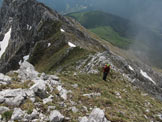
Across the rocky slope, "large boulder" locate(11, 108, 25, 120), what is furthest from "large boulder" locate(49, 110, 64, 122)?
"large boulder" locate(11, 108, 25, 120)

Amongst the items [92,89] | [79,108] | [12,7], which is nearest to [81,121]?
[79,108]

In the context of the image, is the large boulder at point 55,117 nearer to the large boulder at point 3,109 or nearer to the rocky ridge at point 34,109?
the rocky ridge at point 34,109

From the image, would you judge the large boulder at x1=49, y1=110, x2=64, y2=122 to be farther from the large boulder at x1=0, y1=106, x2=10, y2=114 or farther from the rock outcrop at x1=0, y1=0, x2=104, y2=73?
the rock outcrop at x1=0, y1=0, x2=104, y2=73

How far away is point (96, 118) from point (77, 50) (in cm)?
3450

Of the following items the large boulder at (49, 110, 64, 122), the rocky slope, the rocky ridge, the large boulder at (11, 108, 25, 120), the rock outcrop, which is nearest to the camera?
the large boulder at (11, 108, 25, 120)

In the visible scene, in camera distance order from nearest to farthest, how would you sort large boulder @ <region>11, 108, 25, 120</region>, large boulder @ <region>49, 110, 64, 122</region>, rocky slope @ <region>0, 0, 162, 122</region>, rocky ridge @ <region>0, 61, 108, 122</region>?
1. large boulder @ <region>11, 108, 25, 120</region>
2. rocky ridge @ <region>0, 61, 108, 122</region>
3. large boulder @ <region>49, 110, 64, 122</region>
4. rocky slope @ <region>0, 0, 162, 122</region>

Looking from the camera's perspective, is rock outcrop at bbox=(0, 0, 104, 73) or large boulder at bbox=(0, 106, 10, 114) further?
rock outcrop at bbox=(0, 0, 104, 73)

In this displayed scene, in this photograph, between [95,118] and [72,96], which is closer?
[95,118]

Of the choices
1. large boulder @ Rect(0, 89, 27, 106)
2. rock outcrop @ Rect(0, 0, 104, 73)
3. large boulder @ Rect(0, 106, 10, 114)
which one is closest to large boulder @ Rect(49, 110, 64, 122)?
large boulder @ Rect(0, 89, 27, 106)

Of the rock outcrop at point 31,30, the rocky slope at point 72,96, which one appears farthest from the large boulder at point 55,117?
the rock outcrop at point 31,30

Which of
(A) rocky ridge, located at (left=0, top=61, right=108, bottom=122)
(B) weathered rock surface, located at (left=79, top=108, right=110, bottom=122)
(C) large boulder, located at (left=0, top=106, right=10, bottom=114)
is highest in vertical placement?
(C) large boulder, located at (left=0, top=106, right=10, bottom=114)

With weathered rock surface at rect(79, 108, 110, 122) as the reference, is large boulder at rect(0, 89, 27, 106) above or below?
above

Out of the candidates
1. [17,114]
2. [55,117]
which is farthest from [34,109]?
[55,117]

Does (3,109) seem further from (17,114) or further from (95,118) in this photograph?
(95,118)
